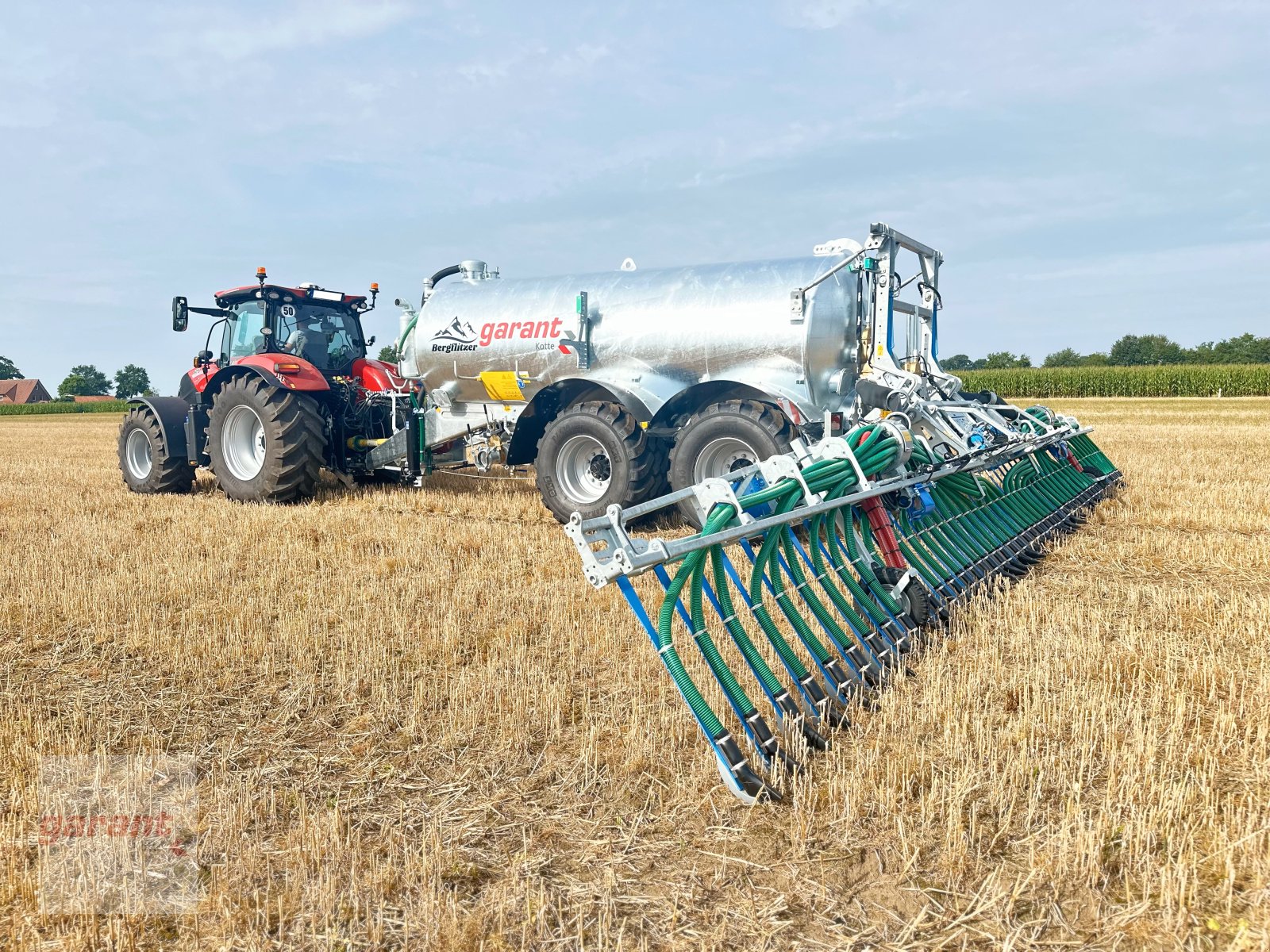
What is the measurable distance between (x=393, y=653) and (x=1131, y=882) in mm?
3087

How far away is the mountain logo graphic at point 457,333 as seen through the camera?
27.8 feet

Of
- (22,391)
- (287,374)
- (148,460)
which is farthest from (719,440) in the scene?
(22,391)

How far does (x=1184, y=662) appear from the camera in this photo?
384 centimetres

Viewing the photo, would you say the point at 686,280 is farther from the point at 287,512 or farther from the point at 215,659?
the point at 215,659

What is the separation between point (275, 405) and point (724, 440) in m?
4.30

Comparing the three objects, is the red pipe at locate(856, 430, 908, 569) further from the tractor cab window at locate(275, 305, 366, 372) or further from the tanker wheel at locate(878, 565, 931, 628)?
the tractor cab window at locate(275, 305, 366, 372)

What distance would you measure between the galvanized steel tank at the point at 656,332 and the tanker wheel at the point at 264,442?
4.03ft

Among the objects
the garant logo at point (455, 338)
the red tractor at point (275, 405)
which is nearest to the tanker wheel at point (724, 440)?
the garant logo at point (455, 338)

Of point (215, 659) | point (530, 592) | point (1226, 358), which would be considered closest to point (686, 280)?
point (530, 592)

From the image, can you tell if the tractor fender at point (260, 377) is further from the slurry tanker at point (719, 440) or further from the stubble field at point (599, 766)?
the stubble field at point (599, 766)

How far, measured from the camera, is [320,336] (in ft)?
31.3

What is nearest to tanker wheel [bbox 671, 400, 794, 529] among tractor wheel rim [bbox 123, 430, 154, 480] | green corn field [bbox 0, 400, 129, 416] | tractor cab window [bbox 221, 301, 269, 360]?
tractor cab window [bbox 221, 301, 269, 360]

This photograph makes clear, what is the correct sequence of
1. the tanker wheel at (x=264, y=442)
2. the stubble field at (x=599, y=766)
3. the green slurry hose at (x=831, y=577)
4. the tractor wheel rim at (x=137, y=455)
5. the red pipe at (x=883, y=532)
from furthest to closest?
the tractor wheel rim at (x=137, y=455) < the tanker wheel at (x=264, y=442) < the red pipe at (x=883, y=532) < the green slurry hose at (x=831, y=577) < the stubble field at (x=599, y=766)

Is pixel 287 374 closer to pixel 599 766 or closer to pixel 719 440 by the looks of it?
pixel 719 440
